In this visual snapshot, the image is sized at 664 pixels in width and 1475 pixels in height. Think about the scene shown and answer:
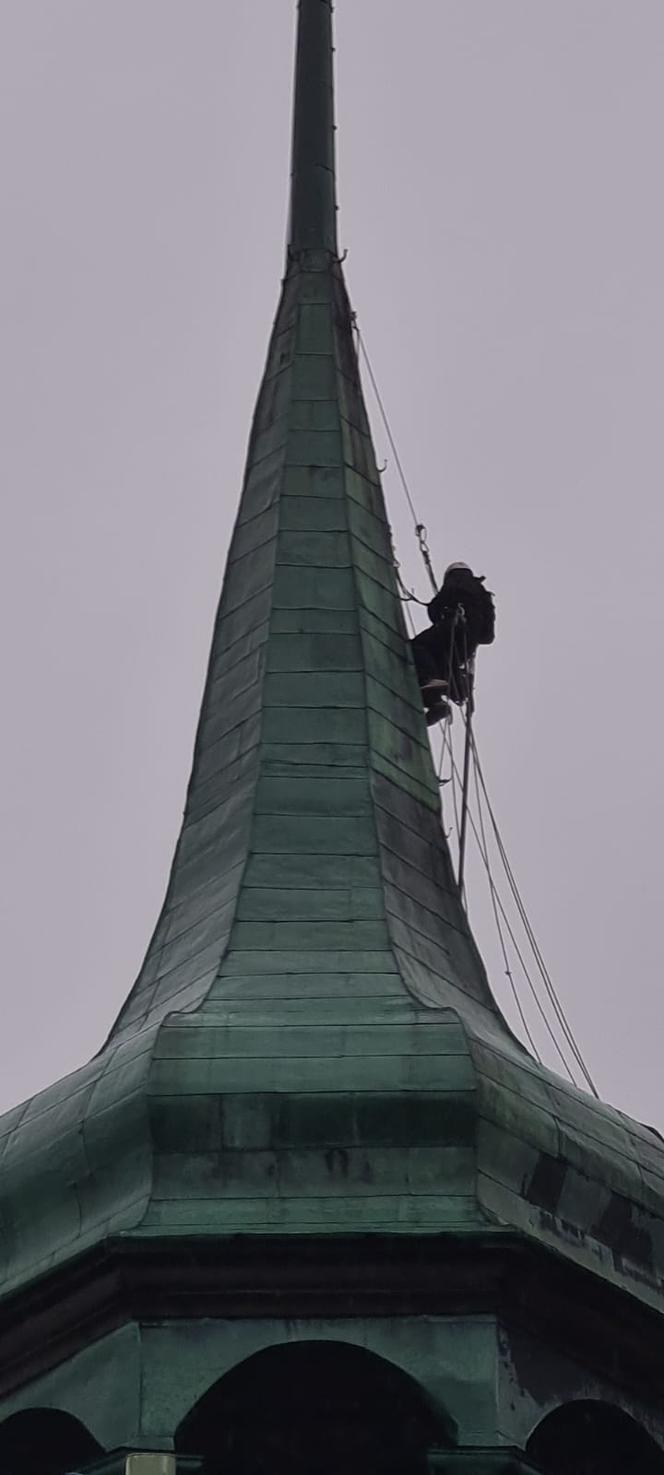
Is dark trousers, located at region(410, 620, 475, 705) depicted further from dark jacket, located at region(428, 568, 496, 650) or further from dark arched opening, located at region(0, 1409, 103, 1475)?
dark arched opening, located at region(0, 1409, 103, 1475)

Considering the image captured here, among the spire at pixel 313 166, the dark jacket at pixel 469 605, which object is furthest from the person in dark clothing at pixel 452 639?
the spire at pixel 313 166

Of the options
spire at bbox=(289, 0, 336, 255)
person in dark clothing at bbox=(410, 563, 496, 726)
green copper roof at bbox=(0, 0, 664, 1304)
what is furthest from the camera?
spire at bbox=(289, 0, 336, 255)

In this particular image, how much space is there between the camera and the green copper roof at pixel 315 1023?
88.4 feet

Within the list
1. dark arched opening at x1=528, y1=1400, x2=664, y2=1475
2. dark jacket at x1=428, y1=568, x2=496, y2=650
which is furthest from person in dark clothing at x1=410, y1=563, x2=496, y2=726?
dark arched opening at x1=528, y1=1400, x2=664, y2=1475

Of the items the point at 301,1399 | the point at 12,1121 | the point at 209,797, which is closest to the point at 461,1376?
the point at 301,1399

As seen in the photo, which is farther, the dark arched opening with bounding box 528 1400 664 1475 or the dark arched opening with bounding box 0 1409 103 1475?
the dark arched opening with bounding box 528 1400 664 1475

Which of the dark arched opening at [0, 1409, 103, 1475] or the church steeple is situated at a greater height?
the church steeple

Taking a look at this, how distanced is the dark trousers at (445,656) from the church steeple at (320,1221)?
3.16 m

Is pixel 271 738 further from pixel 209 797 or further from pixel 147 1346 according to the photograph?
pixel 147 1346

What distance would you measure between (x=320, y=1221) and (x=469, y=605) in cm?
758

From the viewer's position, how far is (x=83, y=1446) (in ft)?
87.4

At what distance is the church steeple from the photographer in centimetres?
2647

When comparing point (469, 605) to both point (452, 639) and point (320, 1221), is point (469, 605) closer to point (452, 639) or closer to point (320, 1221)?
point (452, 639)

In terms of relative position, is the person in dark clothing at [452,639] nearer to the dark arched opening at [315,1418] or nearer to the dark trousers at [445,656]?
the dark trousers at [445,656]
